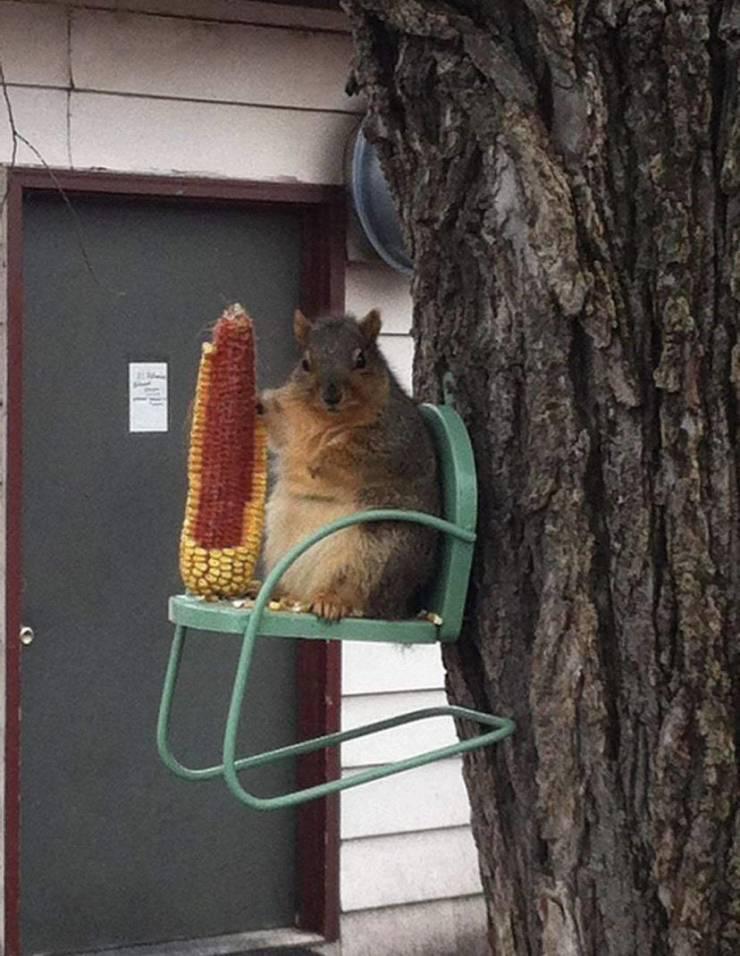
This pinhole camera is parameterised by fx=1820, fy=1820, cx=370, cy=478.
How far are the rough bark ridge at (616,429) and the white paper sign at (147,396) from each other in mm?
3004

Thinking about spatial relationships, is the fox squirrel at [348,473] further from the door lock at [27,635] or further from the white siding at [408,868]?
the white siding at [408,868]

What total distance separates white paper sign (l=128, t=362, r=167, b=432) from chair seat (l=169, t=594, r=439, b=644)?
290 centimetres

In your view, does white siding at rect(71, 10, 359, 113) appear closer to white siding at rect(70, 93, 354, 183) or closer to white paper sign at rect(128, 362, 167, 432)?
white siding at rect(70, 93, 354, 183)

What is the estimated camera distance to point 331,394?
7.29 ft

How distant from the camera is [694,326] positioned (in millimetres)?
1823

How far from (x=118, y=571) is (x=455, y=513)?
9.80 ft

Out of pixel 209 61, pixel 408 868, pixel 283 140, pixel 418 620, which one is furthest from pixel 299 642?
pixel 418 620

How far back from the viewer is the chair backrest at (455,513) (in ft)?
6.49

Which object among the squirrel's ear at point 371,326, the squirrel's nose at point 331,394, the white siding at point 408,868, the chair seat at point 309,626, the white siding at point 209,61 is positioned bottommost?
the white siding at point 408,868

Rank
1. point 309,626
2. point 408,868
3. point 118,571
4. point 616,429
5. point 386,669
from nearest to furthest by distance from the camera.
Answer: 1. point 616,429
2. point 309,626
3. point 118,571
4. point 386,669
5. point 408,868

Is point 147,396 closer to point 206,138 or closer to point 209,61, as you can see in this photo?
Result: point 206,138

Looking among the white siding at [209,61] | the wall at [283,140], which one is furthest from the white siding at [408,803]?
the white siding at [209,61]

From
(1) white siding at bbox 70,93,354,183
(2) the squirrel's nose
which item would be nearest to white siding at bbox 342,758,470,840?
(1) white siding at bbox 70,93,354,183

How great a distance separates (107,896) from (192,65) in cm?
224
